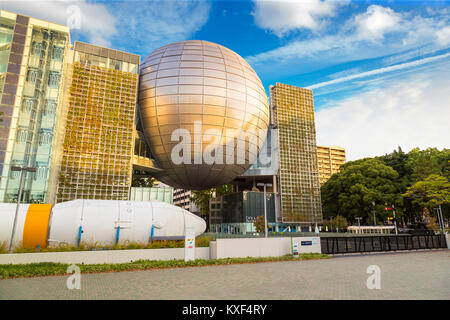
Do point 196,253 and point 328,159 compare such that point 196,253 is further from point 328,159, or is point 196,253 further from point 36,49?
point 328,159

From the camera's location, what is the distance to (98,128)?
128 feet

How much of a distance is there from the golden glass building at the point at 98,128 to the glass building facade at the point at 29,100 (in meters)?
2.90

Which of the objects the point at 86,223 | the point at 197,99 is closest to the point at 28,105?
the point at 197,99

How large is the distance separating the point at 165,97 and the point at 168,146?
6909 mm

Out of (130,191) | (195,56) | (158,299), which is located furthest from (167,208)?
(195,56)

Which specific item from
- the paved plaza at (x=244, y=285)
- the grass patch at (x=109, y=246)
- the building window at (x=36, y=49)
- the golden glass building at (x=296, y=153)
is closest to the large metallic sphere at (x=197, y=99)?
the building window at (x=36, y=49)

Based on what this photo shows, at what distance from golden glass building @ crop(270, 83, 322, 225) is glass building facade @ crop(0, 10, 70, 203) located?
42.5 meters

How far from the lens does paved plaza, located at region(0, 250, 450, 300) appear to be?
31.1ft

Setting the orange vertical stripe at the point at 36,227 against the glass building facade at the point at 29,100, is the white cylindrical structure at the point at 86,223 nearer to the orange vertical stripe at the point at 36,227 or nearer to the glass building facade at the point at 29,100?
the orange vertical stripe at the point at 36,227

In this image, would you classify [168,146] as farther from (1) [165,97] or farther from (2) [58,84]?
(2) [58,84]

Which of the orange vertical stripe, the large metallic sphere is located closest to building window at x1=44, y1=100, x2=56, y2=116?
the large metallic sphere

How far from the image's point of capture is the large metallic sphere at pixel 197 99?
38.4m

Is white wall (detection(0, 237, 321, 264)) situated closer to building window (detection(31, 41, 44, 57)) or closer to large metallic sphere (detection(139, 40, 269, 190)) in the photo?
Result: large metallic sphere (detection(139, 40, 269, 190))

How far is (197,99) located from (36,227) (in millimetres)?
25132
